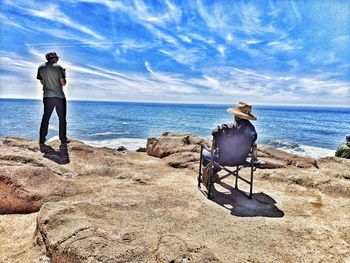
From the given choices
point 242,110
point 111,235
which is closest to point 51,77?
point 242,110

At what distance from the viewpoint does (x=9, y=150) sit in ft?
21.8

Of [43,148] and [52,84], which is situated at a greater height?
[52,84]

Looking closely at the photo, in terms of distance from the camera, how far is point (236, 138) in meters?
5.32

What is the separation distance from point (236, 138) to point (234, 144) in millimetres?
119

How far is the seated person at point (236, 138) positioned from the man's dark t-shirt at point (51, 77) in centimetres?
416

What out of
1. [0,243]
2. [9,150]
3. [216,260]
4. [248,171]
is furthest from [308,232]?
[9,150]

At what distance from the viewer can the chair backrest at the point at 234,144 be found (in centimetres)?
530

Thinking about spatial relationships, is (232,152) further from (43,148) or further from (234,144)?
(43,148)

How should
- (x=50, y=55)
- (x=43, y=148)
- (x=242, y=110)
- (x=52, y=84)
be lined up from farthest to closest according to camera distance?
(x=43, y=148), (x=52, y=84), (x=50, y=55), (x=242, y=110)

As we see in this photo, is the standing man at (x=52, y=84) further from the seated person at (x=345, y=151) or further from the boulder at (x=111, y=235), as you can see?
the seated person at (x=345, y=151)

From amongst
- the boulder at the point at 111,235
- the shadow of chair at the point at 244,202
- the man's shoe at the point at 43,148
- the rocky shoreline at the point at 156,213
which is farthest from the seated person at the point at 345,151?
the man's shoe at the point at 43,148

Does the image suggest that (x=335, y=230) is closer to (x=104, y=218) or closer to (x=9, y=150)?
(x=104, y=218)

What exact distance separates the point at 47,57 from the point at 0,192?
11.1 feet

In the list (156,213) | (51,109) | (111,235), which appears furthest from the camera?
(51,109)
